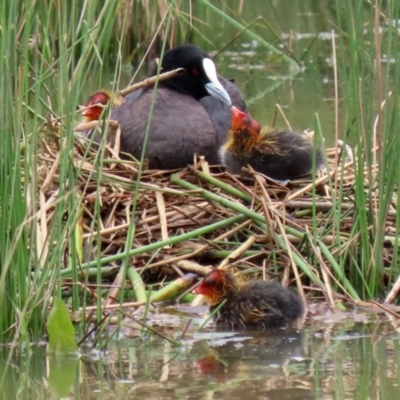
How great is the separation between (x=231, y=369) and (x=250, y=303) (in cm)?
56

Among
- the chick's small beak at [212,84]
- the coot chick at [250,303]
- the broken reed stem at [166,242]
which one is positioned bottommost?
the coot chick at [250,303]

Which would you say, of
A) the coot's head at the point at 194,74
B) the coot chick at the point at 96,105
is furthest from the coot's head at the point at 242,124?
the coot's head at the point at 194,74

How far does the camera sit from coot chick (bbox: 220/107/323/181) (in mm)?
4750

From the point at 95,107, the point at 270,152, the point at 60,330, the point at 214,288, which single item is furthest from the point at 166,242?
the point at 95,107

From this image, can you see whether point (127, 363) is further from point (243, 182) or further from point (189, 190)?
point (243, 182)

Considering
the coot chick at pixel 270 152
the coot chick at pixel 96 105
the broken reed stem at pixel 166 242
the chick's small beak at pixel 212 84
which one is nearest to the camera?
the broken reed stem at pixel 166 242

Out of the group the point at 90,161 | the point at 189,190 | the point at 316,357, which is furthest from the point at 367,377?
the point at 90,161

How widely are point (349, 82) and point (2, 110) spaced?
1.18 m

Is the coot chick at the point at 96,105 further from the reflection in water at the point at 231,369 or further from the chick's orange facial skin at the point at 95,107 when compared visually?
the reflection in water at the point at 231,369

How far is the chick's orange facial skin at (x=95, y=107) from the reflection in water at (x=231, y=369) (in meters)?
1.67

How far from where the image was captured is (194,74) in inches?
220

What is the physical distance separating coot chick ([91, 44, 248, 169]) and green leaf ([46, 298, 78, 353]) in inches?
70.6

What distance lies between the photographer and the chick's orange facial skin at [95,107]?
4949 mm

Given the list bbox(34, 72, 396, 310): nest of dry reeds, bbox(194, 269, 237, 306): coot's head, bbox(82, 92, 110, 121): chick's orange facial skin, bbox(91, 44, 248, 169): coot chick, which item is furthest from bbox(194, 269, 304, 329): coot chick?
bbox(82, 92, 110, 121): chick's orange facial skin
